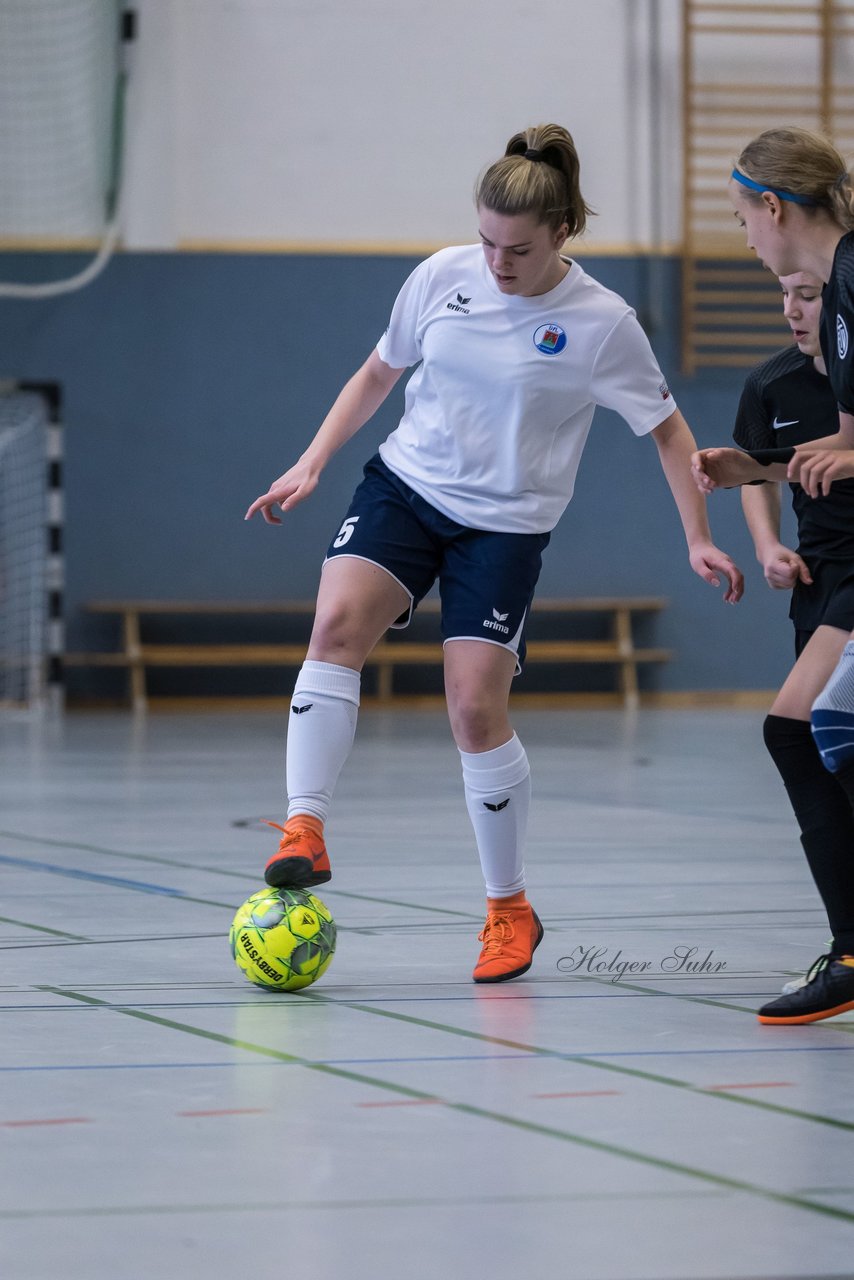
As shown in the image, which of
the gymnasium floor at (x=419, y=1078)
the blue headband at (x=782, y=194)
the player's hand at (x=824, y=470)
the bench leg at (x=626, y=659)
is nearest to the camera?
the gymnasium floor at (x=419, y=1078)

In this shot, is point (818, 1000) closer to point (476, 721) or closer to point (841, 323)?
point (476, 721)

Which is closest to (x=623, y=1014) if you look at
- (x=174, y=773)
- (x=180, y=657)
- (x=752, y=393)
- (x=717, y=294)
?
(x=752, y=393)

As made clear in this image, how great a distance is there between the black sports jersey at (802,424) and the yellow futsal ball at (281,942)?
3.62 feet

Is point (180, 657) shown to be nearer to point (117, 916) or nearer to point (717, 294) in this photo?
point (717, 294)

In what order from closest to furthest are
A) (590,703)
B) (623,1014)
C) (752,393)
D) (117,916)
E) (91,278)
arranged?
(623,1014)
(752,393)
(117,916)
(91,278)
(590,703)

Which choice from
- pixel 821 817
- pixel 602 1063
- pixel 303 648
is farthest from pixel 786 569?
pixel 303 648

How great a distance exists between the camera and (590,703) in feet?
47.6

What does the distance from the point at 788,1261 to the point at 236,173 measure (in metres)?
12.6

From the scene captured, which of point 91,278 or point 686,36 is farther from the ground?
point 686,36

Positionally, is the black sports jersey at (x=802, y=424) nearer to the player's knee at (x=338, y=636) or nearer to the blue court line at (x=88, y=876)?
the player's knee at (x=338, y=636)

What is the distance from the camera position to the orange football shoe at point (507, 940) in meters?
3.51

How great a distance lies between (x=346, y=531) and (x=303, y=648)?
10.3 metres

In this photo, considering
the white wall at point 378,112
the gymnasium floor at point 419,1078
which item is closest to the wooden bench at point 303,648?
the white wall at point 378,112

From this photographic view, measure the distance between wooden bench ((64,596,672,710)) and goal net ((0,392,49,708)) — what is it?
33cm
